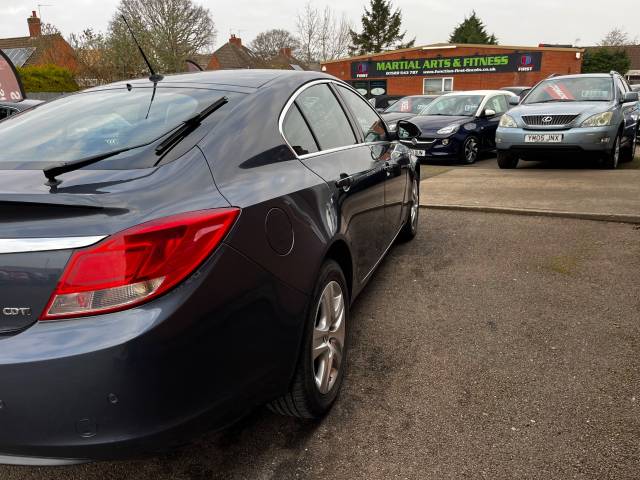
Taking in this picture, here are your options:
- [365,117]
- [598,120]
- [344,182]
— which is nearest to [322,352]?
[344,182]

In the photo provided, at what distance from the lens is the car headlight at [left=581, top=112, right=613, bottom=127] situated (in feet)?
26.3

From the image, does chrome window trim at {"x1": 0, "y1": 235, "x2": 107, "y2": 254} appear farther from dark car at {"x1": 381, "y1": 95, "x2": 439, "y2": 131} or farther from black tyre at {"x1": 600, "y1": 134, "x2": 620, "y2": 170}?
dark car at {"x1": 381, "y1": 95, "x2": 439, "y2": 131}

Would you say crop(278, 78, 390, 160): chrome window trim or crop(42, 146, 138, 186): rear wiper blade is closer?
crop(42, 146, 138, 186): rear wiper blade

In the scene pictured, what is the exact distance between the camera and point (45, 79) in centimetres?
2628

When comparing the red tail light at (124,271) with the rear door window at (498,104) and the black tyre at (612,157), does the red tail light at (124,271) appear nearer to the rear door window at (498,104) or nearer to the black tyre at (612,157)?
the black tyre at (612,157)

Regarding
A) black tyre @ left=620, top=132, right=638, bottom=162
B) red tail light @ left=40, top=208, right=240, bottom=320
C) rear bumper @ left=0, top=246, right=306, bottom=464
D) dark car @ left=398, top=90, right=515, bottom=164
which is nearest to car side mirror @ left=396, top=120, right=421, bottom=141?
rear bumper @ left=0, top=246, right=306, bottom=464

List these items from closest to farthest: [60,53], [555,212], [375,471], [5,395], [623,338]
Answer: [5,395]
[375,471]
[623,338]
[555,212]
[60,53]

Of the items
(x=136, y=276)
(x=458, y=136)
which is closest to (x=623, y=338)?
(x=136, y=276)

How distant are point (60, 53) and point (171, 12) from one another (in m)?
11.3

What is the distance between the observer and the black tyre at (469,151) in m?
10.3

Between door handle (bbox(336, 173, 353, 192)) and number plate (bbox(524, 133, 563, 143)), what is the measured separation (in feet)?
21.3

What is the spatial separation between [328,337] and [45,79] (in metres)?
28.8

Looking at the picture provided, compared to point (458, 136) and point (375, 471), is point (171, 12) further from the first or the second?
point (375, 471)

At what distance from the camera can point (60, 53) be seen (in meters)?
33.4
